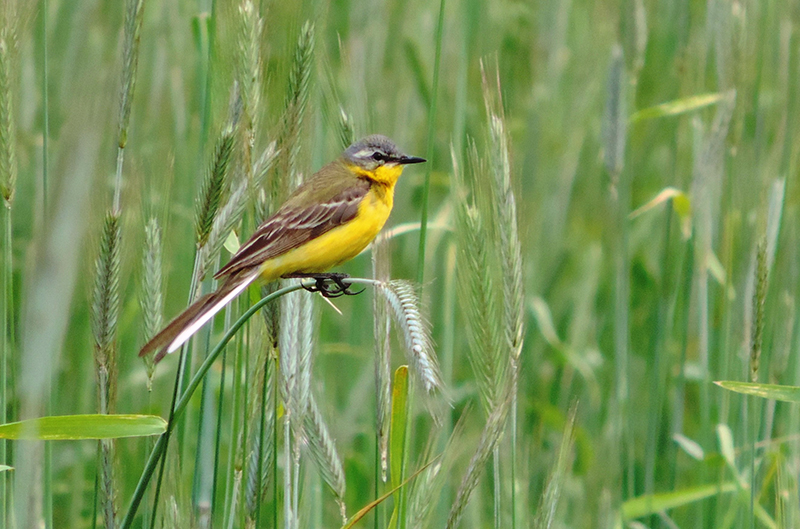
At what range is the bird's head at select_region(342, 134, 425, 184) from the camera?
3.29 m

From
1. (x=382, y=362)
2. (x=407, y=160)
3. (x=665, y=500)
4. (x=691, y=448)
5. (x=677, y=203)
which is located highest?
(x=407, y=160)

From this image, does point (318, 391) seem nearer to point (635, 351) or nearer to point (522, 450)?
point (522, 450)

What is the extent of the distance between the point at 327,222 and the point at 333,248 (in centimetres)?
13

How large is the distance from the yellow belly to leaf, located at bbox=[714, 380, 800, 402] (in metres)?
1.20

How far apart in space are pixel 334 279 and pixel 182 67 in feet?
6.87

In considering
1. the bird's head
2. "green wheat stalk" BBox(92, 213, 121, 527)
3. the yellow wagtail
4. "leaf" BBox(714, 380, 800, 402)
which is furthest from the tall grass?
"leaf" BBox(714, 380, 800, 402)

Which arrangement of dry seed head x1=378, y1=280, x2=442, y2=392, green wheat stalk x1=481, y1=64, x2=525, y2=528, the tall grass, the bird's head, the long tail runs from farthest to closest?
the bird's head < green wheat stalk x1=481, y1=64, x2=525, y2=528 < the tall grass < the long tail < dry seed head x1=378, y1=280, x2=442, y2=392

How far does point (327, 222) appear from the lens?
2.89 meters

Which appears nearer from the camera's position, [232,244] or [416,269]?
[232,244]

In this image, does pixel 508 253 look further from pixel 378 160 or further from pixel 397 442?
pixel 378 160

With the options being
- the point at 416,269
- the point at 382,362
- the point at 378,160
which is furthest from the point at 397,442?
the point at 378,160

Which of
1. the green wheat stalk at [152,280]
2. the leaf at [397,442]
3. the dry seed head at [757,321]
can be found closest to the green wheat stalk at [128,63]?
the green wheat stalk at [152,280]

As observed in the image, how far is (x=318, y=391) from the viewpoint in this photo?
2.13m

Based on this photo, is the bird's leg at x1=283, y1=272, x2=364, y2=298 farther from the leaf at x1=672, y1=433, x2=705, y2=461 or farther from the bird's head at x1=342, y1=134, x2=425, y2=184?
the leaf at x1=672, y1=433, x2=705, y2=461
